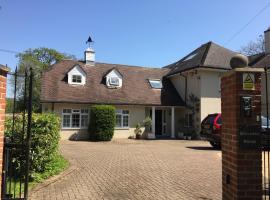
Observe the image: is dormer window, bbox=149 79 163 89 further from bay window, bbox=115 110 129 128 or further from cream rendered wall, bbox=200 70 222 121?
cream rendered wall, bbox=200 70 222 121

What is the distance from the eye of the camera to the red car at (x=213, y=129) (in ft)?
51.6

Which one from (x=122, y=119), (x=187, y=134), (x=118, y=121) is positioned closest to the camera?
(x=118, y=121)

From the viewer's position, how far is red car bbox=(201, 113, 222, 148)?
1574cm

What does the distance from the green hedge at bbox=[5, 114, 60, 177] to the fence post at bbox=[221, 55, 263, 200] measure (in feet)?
17.7

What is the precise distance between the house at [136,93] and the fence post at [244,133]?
61.1 feet

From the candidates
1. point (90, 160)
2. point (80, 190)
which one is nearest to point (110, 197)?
point (80, 190)

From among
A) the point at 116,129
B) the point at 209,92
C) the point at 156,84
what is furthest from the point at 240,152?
the point at 156,84

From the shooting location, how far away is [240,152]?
4.60m

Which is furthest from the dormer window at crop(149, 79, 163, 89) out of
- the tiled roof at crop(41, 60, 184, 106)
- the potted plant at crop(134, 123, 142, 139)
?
the potted plant at crop(134, 123, 142, 139)

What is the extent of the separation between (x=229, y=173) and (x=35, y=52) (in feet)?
182

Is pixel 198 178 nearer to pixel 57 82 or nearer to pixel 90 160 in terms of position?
pixel 90 160

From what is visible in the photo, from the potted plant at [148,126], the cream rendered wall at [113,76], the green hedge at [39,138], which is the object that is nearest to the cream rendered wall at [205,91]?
the potted plant at [148,126]

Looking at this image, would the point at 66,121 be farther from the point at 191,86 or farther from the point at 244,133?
the point at 244,133

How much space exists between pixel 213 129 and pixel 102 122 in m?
8.42
